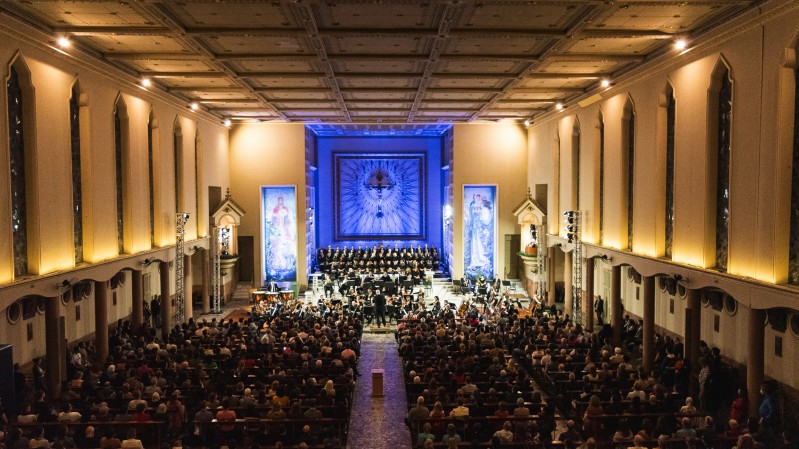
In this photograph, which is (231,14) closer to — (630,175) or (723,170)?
(723,170)

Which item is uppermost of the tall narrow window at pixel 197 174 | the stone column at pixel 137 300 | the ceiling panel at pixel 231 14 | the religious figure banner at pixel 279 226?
the ceiling panel at pixel 231 14

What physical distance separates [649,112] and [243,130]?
22.9m

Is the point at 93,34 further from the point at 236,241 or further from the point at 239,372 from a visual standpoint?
the point at 236,241

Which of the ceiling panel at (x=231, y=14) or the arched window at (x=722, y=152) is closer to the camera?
the ceiling panel at (x=231, y=14)

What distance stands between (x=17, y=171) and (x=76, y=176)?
9.31 feet

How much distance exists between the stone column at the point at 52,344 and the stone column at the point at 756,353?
1695 centimetres

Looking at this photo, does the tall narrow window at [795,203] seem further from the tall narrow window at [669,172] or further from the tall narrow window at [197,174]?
the tall narrow window at [197,174]

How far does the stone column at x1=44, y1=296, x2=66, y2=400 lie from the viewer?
600 inches

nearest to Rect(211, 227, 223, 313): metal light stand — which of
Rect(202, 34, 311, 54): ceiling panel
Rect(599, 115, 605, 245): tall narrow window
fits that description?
Rect(202, 34, 311, 54): ceiling panel

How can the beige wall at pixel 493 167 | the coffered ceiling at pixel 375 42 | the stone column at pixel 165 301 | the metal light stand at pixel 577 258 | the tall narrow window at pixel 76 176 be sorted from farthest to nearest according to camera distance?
1. the beige wall at pixel 493 167
2. the metal light stand at pixel 577 258
3. the stone column at pixel 165 301
4. the tall narrow window at pixel 76 176
5. the coffered ceiling at pixel 375 42

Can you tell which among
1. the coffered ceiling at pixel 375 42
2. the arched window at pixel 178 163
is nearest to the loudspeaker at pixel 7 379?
the coffered ceiling at pixel 375 42

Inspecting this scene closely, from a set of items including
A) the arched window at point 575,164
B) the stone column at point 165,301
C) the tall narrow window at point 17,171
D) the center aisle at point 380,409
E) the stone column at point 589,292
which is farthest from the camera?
the arched window at point 575,164

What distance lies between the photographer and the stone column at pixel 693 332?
51.8 ft

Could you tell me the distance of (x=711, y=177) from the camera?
1532 cm
